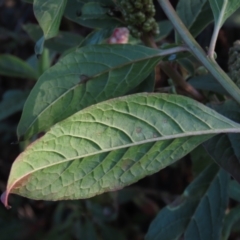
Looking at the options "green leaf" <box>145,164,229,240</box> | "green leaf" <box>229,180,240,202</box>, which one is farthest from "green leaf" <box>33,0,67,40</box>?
"green leaf" <box>229,180,240,202</box>

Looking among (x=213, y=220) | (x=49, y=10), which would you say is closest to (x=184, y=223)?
(x=213, y=220)

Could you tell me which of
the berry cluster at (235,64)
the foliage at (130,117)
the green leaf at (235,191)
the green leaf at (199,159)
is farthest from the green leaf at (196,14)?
the green leaf at (235,191)

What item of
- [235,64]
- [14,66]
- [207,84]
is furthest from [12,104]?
[235,64]

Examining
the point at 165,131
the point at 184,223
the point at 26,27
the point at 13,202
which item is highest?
the point at 165,131

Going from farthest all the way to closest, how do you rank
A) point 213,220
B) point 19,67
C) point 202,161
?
1. point 19,67
2. point 202,161
3. point 213,220

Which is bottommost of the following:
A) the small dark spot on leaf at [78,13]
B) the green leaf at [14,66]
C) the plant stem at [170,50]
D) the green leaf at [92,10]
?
the green leaf at [14,66]

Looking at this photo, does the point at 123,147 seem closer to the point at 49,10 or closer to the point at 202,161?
the point at 49,10

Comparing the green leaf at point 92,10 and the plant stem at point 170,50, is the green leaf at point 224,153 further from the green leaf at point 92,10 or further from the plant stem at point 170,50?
the green leaf at point 92,10
